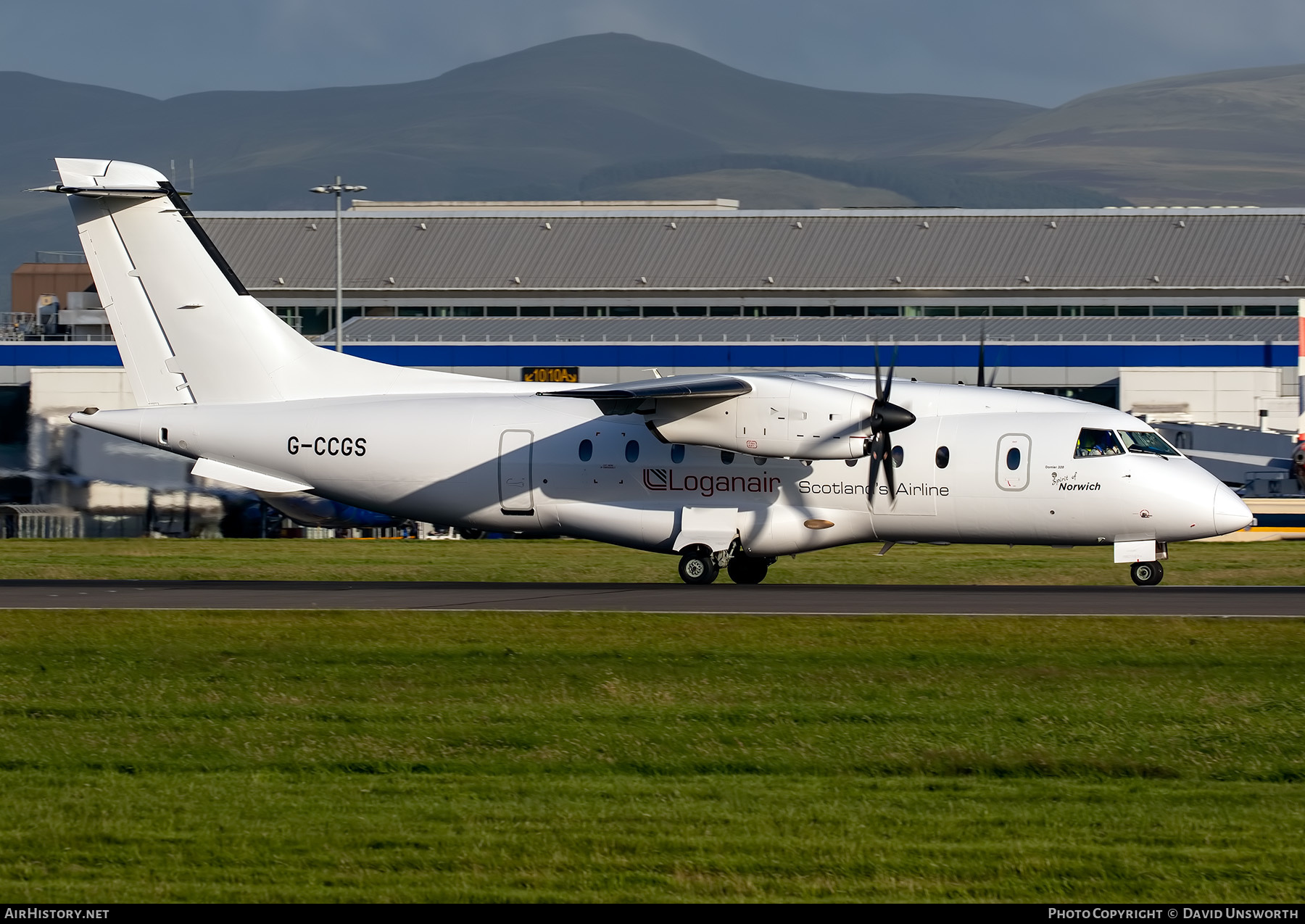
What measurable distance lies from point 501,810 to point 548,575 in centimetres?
2292

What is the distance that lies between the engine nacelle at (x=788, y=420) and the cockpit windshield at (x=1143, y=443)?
4715 mm

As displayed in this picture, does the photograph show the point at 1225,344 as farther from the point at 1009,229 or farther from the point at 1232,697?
the point at 1232,697

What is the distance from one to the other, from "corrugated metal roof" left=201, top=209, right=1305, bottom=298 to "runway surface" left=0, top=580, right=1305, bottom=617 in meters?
54.4

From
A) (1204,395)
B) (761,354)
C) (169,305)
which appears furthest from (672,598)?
(761,354)

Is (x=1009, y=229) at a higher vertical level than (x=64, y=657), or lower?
higher

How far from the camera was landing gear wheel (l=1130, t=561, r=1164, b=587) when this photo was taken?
28375 mm

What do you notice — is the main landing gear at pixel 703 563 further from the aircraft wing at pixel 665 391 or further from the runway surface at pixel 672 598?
the aircraft wing at pixel 665 391

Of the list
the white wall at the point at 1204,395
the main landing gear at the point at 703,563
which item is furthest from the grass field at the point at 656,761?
the white wall at the point at 1204,395

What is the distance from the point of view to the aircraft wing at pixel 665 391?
27.0 metres

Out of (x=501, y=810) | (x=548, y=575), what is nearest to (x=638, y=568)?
(x=548, y=575)

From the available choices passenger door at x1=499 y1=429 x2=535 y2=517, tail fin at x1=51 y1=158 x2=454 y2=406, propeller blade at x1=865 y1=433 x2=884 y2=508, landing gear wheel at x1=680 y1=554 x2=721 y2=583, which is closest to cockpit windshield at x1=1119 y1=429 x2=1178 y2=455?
propeller blade at x1=865 y1=433 x2=884 y2=508

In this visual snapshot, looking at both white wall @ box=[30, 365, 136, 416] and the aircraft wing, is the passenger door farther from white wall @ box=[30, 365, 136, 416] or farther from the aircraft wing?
white wall @ box=[30, 365, 136, 416]

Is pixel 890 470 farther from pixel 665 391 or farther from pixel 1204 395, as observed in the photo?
pixel 1204 395
